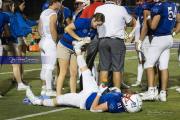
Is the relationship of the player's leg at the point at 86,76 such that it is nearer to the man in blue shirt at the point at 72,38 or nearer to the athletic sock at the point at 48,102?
the man in blue shirt at the point at 72,38

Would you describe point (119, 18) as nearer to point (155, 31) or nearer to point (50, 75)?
point (155, 31)

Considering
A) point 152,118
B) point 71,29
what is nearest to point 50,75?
point 71,29

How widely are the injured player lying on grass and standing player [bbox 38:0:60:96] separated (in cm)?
151

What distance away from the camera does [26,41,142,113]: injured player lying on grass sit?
9.96 meters

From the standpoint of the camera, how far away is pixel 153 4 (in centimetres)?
1163

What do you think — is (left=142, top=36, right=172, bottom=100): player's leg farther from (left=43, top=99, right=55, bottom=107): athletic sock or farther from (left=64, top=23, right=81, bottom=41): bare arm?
(left=43, top=99, right=55, bottom=107): athletic sock

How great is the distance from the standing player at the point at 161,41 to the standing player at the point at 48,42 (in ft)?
6.39

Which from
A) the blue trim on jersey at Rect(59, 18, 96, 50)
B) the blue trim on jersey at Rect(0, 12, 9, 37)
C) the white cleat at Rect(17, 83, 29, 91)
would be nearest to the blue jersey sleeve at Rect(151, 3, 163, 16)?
the blue trim on jersey at Rect(59, 18, 96, 50)

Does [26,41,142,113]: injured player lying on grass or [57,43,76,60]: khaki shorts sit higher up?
[57,43,76,60]: khaki shorts

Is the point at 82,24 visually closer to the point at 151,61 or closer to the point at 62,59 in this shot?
the point at 62,59

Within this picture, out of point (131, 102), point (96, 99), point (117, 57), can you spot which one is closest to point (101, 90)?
point (96, 99)

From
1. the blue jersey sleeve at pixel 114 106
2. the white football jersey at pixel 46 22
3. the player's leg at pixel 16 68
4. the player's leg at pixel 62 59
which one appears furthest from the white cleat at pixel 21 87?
the blue jersey sleeve at pixel 114 106

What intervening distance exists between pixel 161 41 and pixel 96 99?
7.24 feet

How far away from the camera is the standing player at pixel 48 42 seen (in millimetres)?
12266
